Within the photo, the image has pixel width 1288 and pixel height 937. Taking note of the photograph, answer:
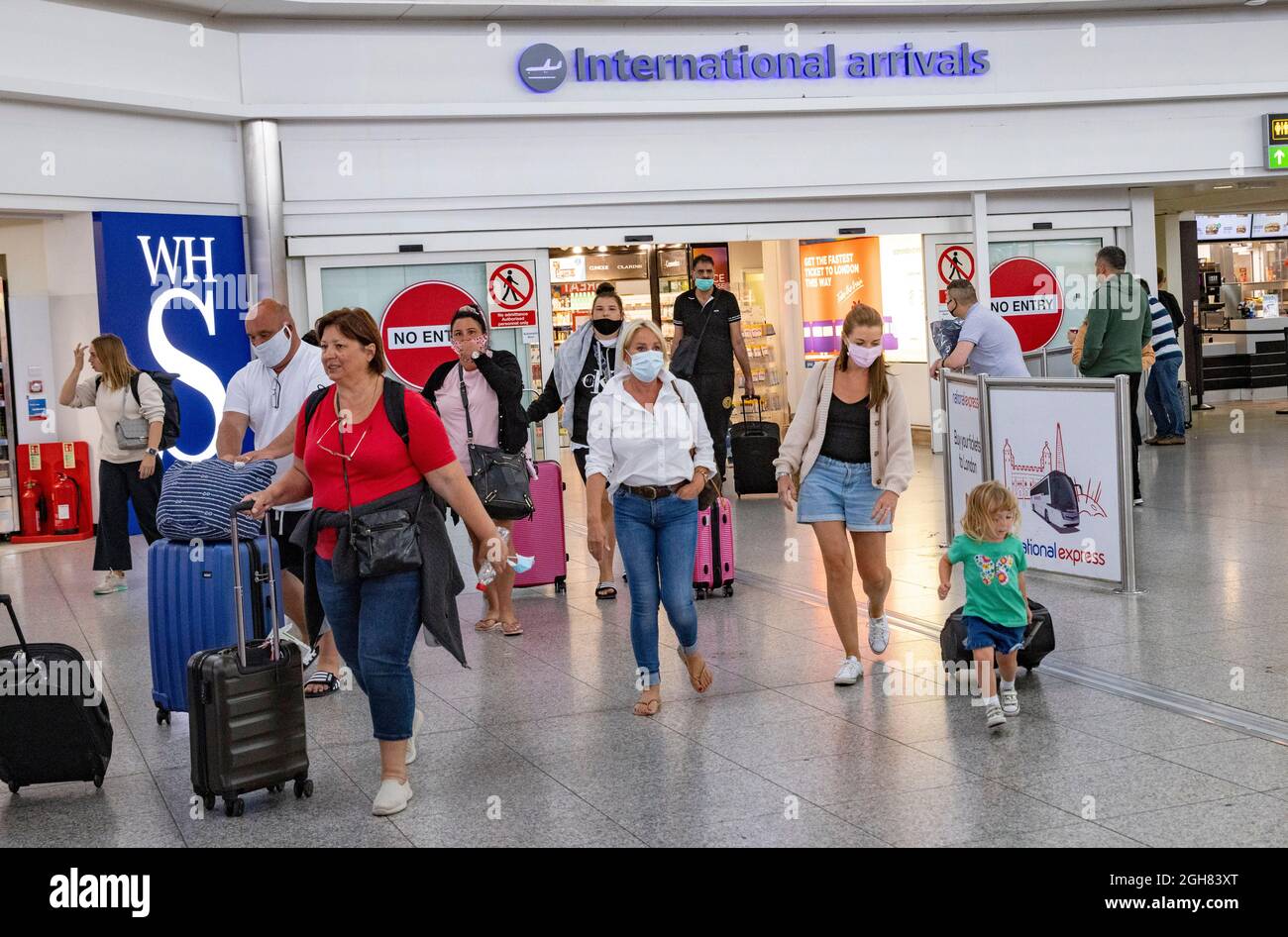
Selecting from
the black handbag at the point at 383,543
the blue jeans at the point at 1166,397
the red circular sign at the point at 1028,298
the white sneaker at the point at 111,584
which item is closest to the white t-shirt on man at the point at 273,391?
the black handbag at the point at 383,543

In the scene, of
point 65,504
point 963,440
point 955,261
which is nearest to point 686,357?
point 963,440

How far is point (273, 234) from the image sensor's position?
13250mm

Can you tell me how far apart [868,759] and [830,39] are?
11.1m

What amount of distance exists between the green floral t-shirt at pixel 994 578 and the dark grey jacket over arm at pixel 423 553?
78.2 inches

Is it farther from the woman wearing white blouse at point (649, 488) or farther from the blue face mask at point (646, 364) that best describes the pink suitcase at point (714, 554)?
the blue face mask at point (646, 364)

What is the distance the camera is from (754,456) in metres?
13.4

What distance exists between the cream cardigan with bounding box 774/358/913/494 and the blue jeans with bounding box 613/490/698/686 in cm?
62

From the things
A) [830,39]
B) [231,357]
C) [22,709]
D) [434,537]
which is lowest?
[22,709]

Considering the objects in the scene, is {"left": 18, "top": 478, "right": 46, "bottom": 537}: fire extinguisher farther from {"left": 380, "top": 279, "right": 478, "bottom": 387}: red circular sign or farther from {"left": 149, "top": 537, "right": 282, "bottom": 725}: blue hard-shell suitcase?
{"left": 149, "top": 537, "right": 282, "bottom": 725}: blue hard-shell suitcase

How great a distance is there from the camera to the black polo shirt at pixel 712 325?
38.6 feet

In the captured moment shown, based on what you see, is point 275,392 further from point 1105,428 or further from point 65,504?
point 65,504

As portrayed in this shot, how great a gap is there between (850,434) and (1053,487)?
2.54m
